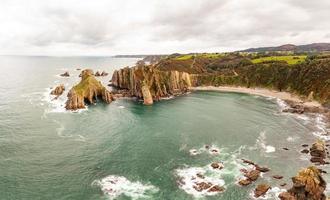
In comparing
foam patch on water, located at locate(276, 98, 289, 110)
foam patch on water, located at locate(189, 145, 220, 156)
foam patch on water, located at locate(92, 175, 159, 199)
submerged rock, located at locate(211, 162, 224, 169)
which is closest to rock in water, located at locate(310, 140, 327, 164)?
submerged rock, located at locate(211, 162, 224, 169)

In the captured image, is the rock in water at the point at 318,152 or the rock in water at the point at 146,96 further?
the rock in water at the point at 146,96

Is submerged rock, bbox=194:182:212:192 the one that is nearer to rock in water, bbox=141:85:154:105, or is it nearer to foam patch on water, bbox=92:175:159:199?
foam patch on water, bbox=92:175:159:199

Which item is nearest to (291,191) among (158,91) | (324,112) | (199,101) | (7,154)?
(7,154)

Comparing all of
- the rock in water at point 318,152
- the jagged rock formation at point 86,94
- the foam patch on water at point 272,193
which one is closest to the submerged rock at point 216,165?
the foam patch on water at point 272,193

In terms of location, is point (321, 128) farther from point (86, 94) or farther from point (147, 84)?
point (86, 94)

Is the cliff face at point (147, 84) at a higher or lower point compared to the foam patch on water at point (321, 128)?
higher

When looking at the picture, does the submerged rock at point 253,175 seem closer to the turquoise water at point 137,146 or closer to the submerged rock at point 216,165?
the turquoise water at point 137,146

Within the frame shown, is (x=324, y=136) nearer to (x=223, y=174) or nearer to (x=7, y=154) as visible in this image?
(x=223, y=174)
